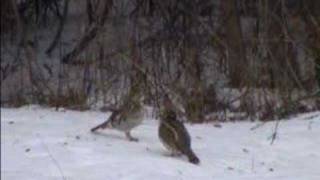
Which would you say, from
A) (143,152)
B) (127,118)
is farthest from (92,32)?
(143,152)

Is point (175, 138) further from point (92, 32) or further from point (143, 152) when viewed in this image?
point (92, 32)

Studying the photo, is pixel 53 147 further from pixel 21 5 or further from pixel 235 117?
pixel 21 5

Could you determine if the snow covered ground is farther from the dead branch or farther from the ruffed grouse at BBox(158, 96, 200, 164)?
the dead branch

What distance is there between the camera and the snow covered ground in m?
6.89

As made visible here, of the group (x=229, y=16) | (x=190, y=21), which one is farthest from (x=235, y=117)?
(x=229, y=16)

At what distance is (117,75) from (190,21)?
1392 millimetres

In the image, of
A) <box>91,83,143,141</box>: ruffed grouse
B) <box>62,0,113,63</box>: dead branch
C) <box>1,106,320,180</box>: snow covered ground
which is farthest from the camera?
<box>62,0,113,63</box>: dead branch

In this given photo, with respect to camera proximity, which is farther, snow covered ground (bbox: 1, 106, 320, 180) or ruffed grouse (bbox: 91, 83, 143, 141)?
ruffed grouse (bbox: 91, 83, 143, 141)

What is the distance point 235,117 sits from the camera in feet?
33.8

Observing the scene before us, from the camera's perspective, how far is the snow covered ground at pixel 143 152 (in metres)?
6.89

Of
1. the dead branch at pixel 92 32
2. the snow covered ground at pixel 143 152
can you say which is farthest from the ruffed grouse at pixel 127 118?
the dead branch at pixel 92 32

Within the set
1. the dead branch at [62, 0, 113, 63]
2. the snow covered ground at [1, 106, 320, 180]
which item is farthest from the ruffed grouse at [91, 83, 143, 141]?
the dead branch at [62, 0, 113, 63]

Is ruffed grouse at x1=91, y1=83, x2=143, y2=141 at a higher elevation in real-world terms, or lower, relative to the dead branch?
lower

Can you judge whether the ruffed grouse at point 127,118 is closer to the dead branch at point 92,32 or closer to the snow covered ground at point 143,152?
the snow covered ground at point 143,152
